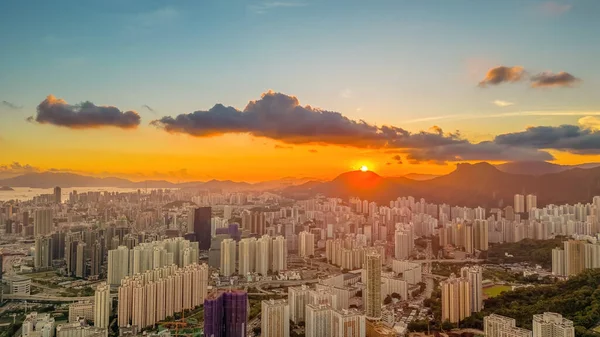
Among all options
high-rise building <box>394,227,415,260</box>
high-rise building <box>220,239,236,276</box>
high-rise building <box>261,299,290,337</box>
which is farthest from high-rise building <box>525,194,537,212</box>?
high-rise building <box>261,299,290,337</box>

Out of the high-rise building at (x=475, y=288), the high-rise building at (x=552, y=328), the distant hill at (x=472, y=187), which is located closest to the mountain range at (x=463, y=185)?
the distant hill at (x=472, y=187)

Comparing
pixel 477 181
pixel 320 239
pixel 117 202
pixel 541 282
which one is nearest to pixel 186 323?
pixel 117 202

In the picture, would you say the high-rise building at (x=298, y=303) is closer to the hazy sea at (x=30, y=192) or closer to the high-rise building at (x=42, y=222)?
the hazy sea at (x=30, y=192)

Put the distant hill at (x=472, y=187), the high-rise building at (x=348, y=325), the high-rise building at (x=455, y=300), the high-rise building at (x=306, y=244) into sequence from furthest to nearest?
the high-rise building at (x=306, y=244), the distant hill at (x=472, y=187), the high-rise building at (x=455, y=300), the high-rise building at (x=348, y=325)

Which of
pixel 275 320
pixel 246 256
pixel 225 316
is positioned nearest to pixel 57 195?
pixel 246 256

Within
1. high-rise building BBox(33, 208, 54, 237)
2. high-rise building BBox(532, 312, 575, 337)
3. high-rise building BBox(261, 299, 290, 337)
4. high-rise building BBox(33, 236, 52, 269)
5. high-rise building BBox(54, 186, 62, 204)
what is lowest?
high-rise building BBox(261, 299, 290, 337)

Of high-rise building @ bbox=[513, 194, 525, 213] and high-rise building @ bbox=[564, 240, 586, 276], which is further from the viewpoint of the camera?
high-rise building @ bbox=[513, 194, 525, 213]

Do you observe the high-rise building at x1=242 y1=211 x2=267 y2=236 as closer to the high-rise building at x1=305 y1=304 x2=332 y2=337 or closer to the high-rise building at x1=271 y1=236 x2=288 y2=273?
the high-rise building at x1=271 y1=236 x2=288 y2=273
